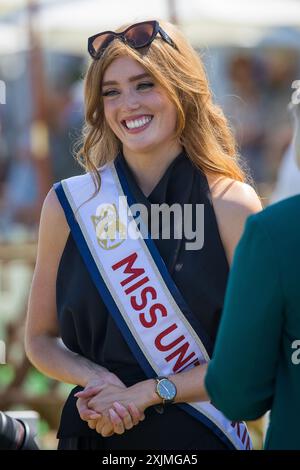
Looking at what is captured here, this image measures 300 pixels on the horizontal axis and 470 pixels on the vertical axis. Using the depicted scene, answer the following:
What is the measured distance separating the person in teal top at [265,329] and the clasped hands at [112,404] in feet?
1.97

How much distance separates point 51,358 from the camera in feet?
9.71

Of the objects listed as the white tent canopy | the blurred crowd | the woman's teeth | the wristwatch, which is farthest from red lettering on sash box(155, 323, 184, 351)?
the white tent canopy

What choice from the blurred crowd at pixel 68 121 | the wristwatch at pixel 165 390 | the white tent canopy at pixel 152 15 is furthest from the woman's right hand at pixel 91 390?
the white tent canopy at pixel 152 15

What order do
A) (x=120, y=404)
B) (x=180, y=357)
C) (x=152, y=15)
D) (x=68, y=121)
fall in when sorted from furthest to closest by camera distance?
(x=152, y=15)
(x=68, y=121)
(x=180, y=357)
(x=120, y=404)

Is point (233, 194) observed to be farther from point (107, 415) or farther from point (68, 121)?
point (68, 121)

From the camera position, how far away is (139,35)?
293cm

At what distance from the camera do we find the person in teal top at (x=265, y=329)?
2.05 metres

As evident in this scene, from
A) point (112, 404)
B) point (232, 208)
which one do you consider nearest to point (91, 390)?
point (112, 404)

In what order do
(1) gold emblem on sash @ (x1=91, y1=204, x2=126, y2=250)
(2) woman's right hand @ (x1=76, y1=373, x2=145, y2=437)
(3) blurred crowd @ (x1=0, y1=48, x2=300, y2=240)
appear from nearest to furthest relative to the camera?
(2) woman's right hand @ (x1=76, y1=373, x2=145, y2=437) → (1) gold emblem on sash @ (x1=91, y1=204, x2=126, y2=250) → (3) blurred crowd @ (x1=0, y1=48, x2=300, y2=240)

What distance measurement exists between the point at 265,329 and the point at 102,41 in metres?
1.23

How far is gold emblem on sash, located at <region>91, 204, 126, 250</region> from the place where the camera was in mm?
2977

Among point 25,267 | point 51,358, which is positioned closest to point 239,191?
point 51,358

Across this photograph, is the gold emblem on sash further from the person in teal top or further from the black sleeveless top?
the person in teal top

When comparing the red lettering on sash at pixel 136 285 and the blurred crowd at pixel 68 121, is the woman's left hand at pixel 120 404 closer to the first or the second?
the red lettering on sash at pixel 136 285
